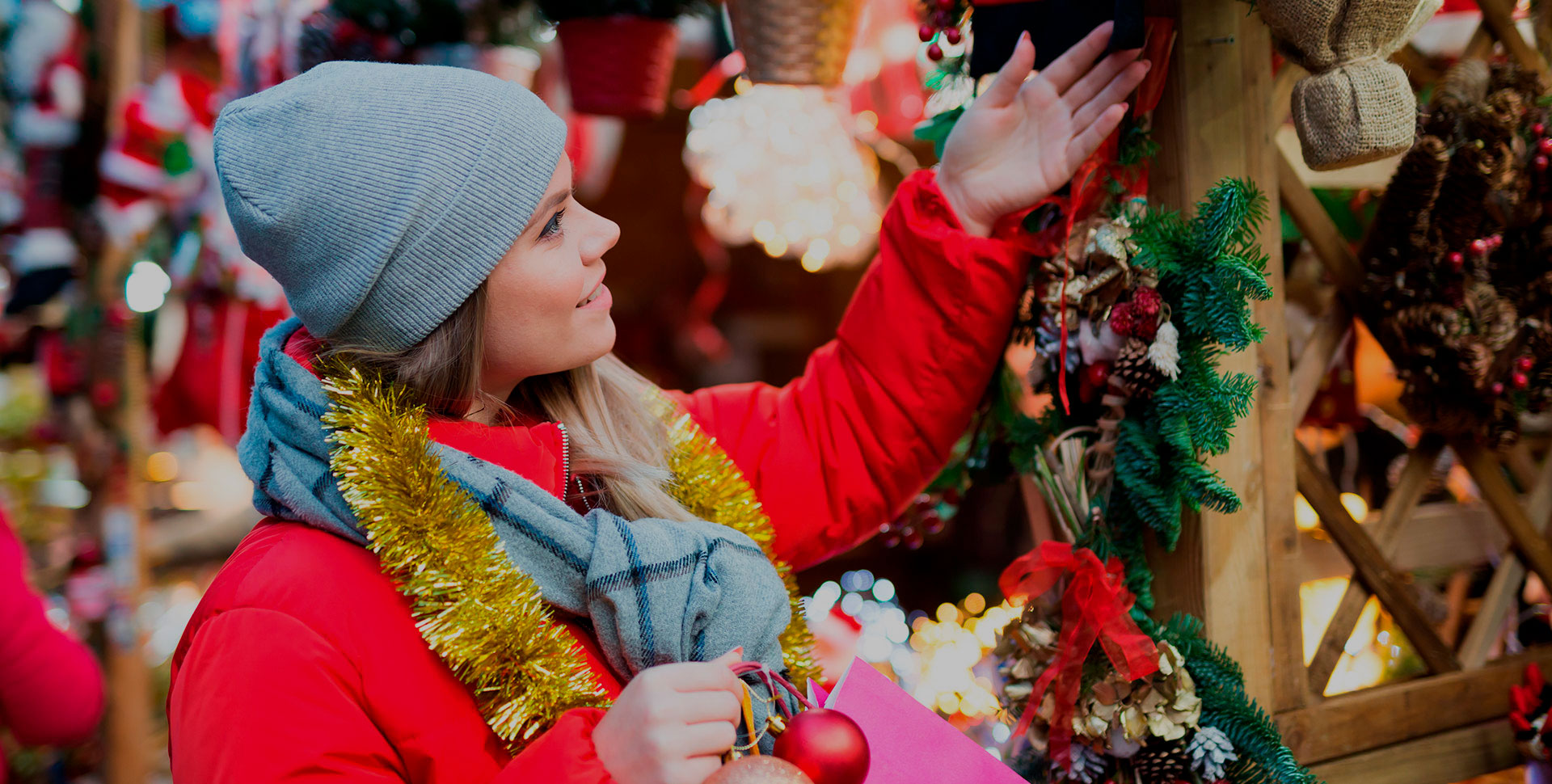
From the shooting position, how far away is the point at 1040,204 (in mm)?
1085

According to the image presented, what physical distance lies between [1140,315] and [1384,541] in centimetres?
50

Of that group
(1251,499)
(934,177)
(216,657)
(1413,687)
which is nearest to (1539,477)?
(1413,687)

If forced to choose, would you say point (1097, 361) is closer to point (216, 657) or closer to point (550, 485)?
point (550, 485)

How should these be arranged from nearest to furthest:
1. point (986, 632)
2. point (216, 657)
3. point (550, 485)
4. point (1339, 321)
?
1. point (216, 657)
2. point (550, 485)
3. point (1339, 321)
4. point (986, 632)

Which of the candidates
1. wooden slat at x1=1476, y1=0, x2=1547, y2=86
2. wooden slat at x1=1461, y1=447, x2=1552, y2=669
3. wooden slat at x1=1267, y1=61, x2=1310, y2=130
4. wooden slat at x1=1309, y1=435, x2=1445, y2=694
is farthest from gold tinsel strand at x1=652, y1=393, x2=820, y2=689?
wooden slat at x1=1476, y1=0, x2=1547, y2=86

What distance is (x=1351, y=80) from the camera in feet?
2.77

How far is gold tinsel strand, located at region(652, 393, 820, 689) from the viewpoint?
42.4 inches

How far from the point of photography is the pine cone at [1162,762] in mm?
970

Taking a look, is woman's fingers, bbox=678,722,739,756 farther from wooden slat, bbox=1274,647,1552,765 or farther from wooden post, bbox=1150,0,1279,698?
wooden slat, bbox=1274,647,1552,765

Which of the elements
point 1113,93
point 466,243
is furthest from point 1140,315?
point 466,243

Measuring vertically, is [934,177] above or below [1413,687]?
above

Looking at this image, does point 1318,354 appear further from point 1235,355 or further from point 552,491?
point 552,491

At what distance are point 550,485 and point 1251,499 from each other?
68 cm

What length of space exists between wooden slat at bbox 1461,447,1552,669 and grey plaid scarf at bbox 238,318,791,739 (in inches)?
35.0
